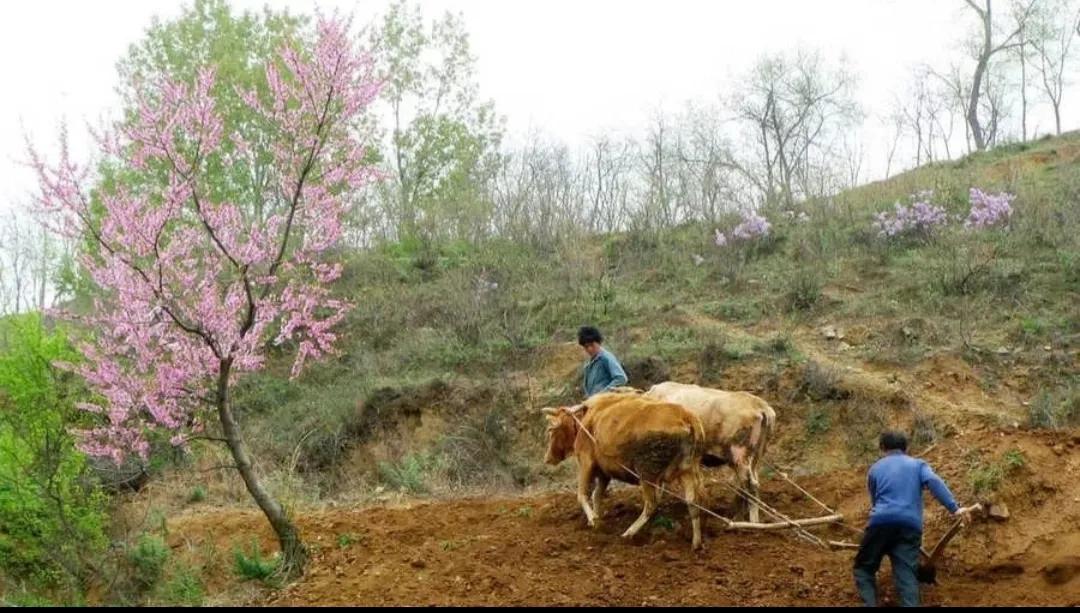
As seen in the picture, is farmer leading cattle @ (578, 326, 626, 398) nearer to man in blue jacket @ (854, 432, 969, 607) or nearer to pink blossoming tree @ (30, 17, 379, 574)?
pink blossoming tree @ (30, 17, 379, 574)

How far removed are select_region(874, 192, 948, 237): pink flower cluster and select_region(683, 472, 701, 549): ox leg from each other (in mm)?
12202

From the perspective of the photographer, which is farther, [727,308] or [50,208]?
[727,308]

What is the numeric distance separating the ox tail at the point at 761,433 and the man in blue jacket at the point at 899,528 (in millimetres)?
1975

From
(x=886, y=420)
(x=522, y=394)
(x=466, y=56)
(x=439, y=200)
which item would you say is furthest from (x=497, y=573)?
(x=466, y=56)

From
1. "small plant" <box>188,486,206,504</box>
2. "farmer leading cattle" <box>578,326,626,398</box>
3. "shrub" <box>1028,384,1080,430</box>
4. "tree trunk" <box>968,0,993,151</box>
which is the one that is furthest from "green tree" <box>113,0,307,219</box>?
"tree trunk" <box>968,0,993,151</box>

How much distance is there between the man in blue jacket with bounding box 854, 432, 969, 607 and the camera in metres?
6.14

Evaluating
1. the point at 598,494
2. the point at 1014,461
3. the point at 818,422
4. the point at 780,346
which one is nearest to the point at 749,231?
the point at 780,346

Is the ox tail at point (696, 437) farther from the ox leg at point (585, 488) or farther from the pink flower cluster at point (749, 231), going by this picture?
the pink flower cluster at point (749, 231)

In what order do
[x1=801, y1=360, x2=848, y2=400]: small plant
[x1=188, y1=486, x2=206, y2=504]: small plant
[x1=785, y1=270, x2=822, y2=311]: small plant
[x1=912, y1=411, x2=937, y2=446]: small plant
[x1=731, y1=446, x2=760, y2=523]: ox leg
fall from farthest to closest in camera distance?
[x1=785, y1=270, x2=822, y2=311]: small plant → [x1=801, y1=360, x2=848, y2=400]: small plant → [x1=188, y1=486, x2=206, y2=504]: small plant → [x1=912, y1=411, x2=937, y2=446]: small plant → [x1=731, y1=446, x2=760, y2=523]: ox leg

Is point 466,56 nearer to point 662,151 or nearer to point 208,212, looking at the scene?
point 662,151

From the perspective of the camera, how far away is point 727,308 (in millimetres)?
16484

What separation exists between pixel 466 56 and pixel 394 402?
16.5 metres

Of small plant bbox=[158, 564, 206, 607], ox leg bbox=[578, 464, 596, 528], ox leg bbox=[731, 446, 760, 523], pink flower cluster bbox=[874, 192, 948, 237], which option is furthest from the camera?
pink flower cluster bbox=[874, 192, 948, 237]

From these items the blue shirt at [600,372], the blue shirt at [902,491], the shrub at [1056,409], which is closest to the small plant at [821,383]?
the shrub at [1056,409]
